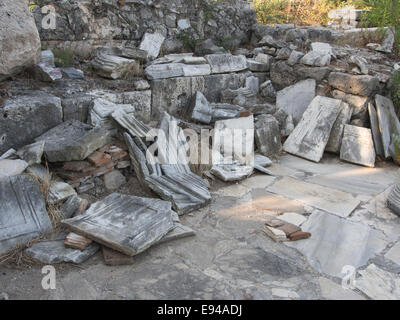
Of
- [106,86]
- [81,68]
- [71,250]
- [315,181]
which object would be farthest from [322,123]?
[71,250]

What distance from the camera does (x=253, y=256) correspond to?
3078mm

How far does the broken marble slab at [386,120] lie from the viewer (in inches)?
217

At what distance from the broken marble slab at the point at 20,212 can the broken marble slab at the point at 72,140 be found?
0.45 meters

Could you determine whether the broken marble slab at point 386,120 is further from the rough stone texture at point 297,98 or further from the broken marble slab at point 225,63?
the broken marble slab at point 225,63

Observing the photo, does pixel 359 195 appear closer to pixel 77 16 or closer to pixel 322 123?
pixel 322 123

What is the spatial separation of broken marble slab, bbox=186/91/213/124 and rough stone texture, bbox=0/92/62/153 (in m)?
2.06

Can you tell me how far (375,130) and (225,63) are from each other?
2667 mm

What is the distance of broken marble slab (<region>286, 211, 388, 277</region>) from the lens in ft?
9.99

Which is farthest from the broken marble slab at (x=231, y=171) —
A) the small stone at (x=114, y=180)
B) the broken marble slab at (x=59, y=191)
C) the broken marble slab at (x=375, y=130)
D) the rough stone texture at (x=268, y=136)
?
the broken marble slab at (x=375, y=130)

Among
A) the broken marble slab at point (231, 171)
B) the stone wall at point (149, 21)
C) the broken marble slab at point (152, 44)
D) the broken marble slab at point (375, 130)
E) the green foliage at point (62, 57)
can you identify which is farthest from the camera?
the broken marble slab at point (152, 44)

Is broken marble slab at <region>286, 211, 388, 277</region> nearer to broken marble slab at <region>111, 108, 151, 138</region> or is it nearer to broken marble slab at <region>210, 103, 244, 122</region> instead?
broken marble slab at <region>111, 108, 151, 138</region>

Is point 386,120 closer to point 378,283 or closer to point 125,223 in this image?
point 378,283

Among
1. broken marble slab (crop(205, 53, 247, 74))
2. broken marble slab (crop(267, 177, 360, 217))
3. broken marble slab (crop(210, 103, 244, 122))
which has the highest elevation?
broken marble slab (crop(205, 53, 247, 74))

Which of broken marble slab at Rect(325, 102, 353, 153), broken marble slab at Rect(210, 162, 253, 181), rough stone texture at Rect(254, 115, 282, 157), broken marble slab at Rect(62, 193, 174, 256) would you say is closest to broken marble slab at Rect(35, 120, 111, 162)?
broken marble slab at Rect(62, 193, 174, 256)
